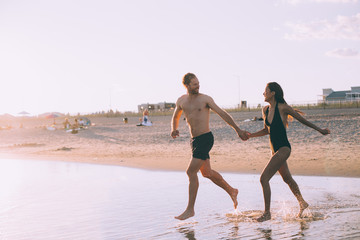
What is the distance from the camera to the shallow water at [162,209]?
564 cm

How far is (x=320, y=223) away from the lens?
227 inches

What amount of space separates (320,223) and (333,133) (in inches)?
494

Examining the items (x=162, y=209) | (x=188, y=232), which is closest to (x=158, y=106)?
(x=162, y=209)

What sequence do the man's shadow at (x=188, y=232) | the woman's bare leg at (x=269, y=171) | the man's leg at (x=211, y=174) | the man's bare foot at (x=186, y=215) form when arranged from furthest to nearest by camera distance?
the man's leg at (x=211, y=174), the man's bare foot at (x=186, y=215), the woman's bare leg at (x=269, y=171), the man's shadow at (x=188, y=232)

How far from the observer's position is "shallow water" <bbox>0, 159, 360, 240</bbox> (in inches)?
222

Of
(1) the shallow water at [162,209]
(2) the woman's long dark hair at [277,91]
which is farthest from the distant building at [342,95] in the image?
(2) the woman's long dark hair at [277,91]

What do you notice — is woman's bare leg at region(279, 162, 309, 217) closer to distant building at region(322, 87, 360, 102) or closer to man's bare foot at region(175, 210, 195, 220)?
man's bare foot at region(175, 210, 195, 220)

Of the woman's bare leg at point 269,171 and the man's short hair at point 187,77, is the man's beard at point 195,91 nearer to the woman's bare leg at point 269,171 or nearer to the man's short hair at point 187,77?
the man's short hair at point 187,77

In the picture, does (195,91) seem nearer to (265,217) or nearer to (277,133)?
(277,133)

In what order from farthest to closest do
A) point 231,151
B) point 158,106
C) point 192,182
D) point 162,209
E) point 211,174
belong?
point 158,106 → point 231,151 → point 162,209 → point 211,174 → point 192,182

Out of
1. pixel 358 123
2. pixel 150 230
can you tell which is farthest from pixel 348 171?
pixel 358 123

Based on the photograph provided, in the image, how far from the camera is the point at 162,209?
7.21 meters

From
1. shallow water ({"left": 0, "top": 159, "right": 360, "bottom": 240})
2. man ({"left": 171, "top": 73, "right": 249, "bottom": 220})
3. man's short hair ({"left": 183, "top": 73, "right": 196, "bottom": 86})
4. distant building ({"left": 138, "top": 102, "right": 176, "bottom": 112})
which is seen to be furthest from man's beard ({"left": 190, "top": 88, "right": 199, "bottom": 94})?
distant building ({"left": 138, "top": 102, "right": 176, "bottom": 112})

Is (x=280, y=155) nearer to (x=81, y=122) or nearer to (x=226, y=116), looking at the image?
(x=226, y=116)
